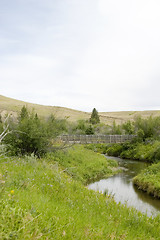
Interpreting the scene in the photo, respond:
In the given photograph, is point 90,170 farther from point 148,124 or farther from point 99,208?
point 148,124

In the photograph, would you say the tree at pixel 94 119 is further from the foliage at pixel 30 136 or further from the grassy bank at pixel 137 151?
the foliage at pixel 30 136

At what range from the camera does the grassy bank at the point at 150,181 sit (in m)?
13.6

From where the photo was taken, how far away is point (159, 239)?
5.09m

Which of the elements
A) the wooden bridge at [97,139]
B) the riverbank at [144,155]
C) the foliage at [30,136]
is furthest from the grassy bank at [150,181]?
the wooden bridge at [97,139]

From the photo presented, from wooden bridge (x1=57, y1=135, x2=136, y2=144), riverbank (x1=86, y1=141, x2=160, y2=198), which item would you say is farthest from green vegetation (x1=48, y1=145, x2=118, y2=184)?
wooden bridge (x1=57, y1=135, x2=136, y2=144)

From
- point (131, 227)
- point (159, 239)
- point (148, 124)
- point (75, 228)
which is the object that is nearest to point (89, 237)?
point (75, 228)

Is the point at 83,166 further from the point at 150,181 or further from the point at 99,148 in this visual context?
the point at 99,148

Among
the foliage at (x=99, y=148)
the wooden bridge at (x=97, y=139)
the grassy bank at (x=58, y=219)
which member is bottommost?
the foliage at (x=99, y=148)

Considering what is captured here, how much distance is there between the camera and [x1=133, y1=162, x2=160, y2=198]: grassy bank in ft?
44.7

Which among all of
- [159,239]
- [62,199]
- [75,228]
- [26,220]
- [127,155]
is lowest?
[127,155]

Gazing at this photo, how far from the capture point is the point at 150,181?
14766 millimetres

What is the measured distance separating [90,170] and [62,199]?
13188 millimetres

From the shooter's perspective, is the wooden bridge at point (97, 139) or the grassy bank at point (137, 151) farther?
the wooden bridge at point (97, 139)

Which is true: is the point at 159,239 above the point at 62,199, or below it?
below
